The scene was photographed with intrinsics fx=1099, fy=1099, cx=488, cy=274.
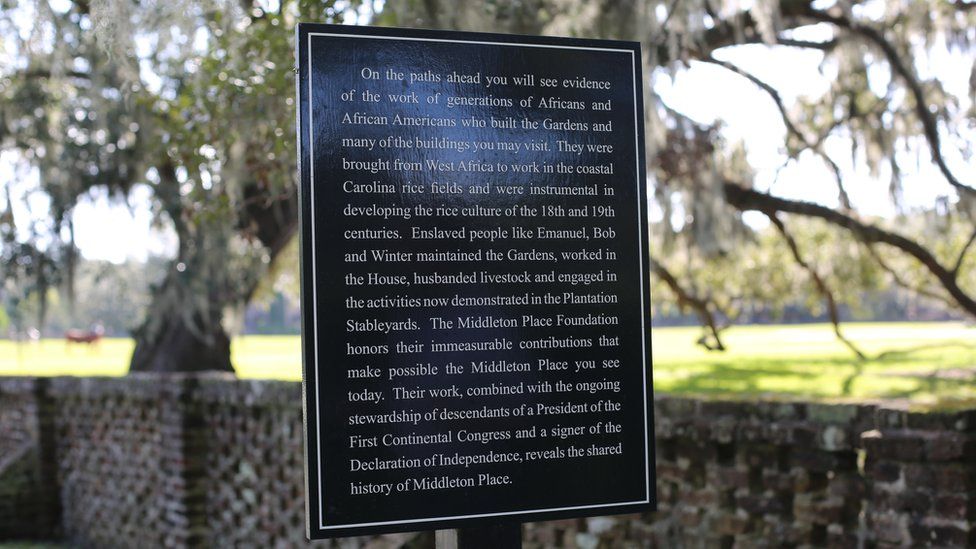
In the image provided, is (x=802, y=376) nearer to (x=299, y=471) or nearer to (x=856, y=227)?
(x=856, y=227)

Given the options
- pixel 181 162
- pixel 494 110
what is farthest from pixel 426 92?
pixel 181 162

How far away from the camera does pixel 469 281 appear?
304 cm

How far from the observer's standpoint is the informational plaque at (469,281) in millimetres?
2945

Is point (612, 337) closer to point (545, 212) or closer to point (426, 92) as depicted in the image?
point (545, 212)

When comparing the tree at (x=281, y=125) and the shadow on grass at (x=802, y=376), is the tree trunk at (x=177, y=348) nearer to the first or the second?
the tree at (x=281, y=125)

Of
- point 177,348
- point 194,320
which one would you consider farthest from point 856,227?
point 177,348

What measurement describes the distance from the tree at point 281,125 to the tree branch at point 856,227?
18 millimetres

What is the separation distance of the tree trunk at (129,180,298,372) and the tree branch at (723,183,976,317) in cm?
445

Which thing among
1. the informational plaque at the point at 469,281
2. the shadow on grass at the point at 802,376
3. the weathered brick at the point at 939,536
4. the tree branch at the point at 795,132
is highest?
the tree branch at the point at 795,132

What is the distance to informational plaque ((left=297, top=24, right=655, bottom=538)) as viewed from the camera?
2.95 meters

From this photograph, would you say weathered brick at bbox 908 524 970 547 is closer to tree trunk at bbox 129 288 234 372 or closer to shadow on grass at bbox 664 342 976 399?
shadow on grass at bbox 664 342 976 399

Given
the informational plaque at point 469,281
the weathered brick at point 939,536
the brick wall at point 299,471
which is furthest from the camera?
the brick wall at point 299,471

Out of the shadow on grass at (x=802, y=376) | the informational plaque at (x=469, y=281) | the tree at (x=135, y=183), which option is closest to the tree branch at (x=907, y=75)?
the shadow on grass at (x=802, y=376)

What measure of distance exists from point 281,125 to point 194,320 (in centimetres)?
744
